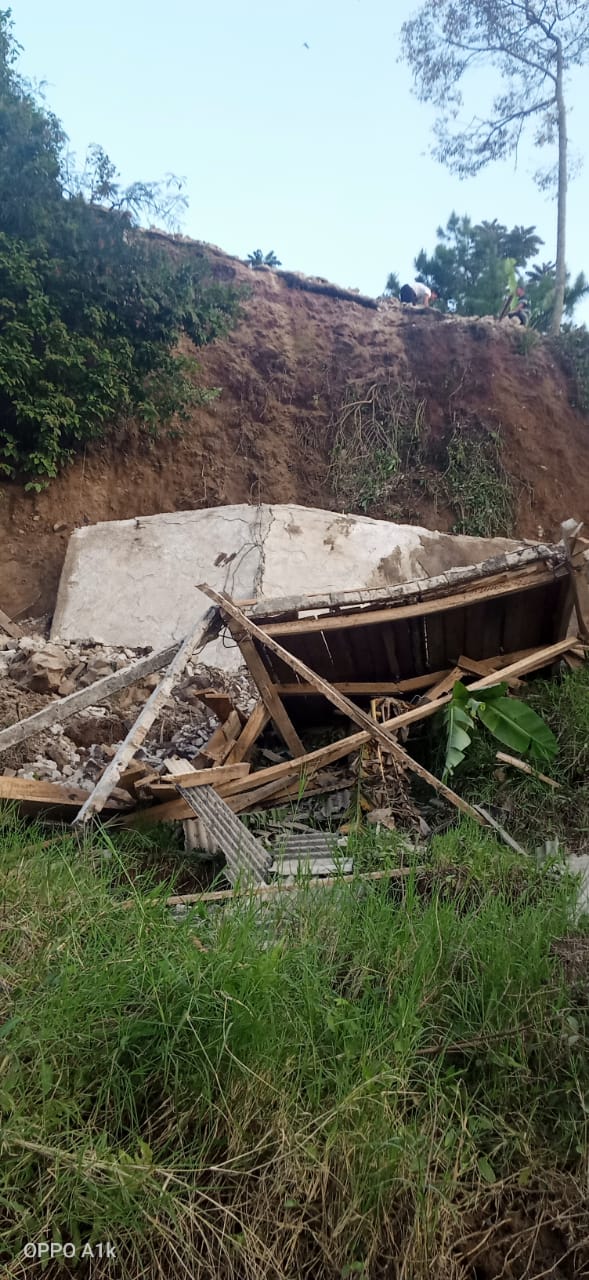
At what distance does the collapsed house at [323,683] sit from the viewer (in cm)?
421

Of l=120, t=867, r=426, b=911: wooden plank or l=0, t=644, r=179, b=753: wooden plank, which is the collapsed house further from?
l=120, t=867, r=426, b=911: wooden plank

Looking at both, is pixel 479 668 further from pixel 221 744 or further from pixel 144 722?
pixel 144 722

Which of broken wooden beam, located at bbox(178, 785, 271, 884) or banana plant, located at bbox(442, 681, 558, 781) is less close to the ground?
banana plant, located at bbox(442, 681, 558, 781)

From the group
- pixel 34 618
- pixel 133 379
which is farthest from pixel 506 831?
pixel 133 379

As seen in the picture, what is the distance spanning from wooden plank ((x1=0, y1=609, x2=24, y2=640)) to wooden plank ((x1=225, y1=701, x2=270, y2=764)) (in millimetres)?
4527

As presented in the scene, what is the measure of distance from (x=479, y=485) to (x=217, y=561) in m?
5.55

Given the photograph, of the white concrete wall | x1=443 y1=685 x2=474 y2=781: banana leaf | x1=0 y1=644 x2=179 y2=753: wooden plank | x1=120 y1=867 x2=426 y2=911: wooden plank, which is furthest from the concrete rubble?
x1=443 y1=685 x2=474 y2=781: banana leaf

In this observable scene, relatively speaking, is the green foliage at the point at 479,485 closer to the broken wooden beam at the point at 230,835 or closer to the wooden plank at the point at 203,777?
the wooden plank at the point at 203,777

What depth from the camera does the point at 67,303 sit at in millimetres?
10445

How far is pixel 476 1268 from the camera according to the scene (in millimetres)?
2080

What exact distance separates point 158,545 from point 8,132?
587 centimetres

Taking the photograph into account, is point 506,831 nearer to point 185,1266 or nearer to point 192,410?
point 185,1266

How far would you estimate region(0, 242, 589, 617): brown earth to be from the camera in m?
11.6

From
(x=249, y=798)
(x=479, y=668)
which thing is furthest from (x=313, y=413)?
(x=249, y=798)
